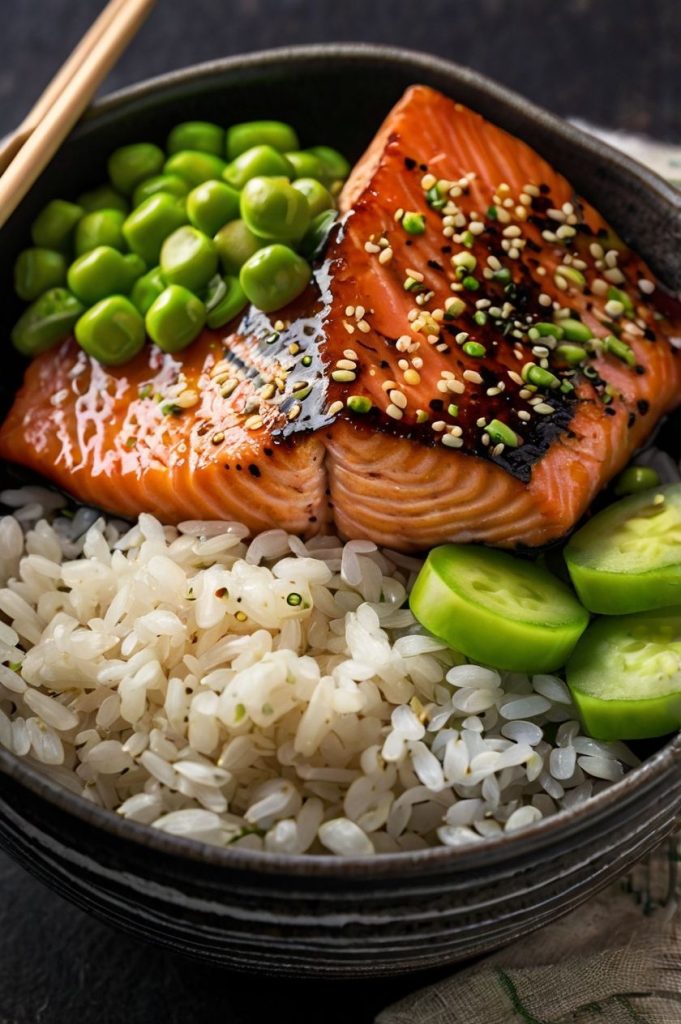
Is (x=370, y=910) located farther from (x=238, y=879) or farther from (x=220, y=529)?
(x=220, y=529)

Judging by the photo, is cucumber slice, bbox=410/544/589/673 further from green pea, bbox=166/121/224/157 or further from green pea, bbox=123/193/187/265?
green pea, bbox=166/121/224/157

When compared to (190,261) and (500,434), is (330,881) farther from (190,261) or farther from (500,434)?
(190,261)

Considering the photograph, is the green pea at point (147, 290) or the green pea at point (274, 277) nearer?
the green pea at point (274, 277)

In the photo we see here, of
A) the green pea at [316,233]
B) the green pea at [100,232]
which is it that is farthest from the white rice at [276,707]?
the green pea at [100,232]

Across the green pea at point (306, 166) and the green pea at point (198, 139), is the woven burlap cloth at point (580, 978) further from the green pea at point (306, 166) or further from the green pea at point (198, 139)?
the green pea at point (198, 139)

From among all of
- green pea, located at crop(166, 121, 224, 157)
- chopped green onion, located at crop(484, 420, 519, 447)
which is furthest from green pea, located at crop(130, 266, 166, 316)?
chopped green onion, located at crop(484, 420, 519, 447)

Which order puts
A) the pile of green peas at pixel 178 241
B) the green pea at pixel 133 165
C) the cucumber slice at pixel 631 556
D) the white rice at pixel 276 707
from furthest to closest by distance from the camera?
the green pea at pixel 133 165 < the pile of green peas at pixel 178 241 < the cucumber slice at pixel 631 556 < the white rice at pixel 276 707
